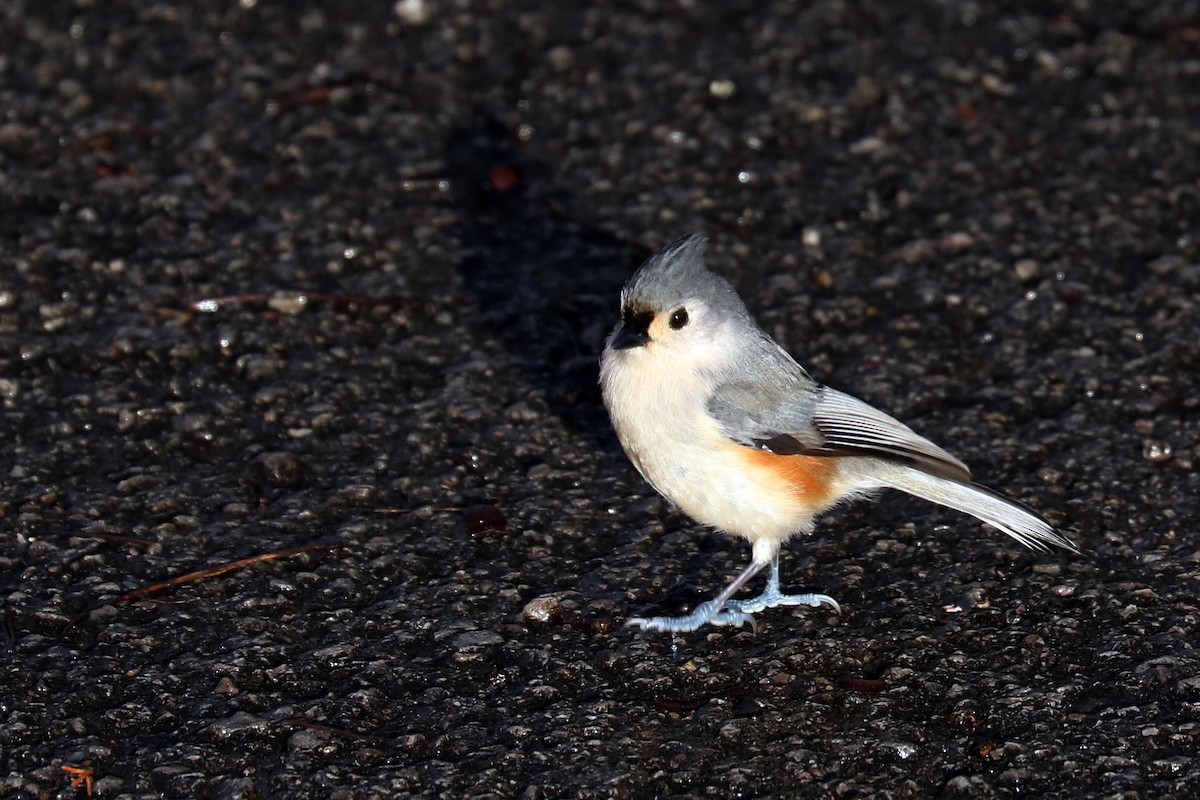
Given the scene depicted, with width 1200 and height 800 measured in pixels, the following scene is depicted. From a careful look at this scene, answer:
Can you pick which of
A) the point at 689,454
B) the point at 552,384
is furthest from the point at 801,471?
the point at 552,384

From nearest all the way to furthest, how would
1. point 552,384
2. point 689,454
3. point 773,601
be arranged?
point 689,454
point 773,601
point 552,384

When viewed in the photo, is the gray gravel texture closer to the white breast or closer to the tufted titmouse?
the tufted titmouse

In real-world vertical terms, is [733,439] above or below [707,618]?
above

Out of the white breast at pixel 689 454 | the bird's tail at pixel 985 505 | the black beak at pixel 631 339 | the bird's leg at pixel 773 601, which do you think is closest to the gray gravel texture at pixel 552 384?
the bird's leg at pixel 773 601

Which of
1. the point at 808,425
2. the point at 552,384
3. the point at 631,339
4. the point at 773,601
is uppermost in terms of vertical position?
the point at 631,339

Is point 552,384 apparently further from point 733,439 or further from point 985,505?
point 985,505

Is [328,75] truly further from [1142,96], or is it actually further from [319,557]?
[1142,96]

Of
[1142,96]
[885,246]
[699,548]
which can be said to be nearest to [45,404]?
[699,548]

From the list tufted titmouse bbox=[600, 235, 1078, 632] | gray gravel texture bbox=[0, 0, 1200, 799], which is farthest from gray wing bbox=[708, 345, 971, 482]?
gray gravel texture bbox=[0, 0, 1200, 799]

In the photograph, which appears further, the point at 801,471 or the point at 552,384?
the point at 552,384
